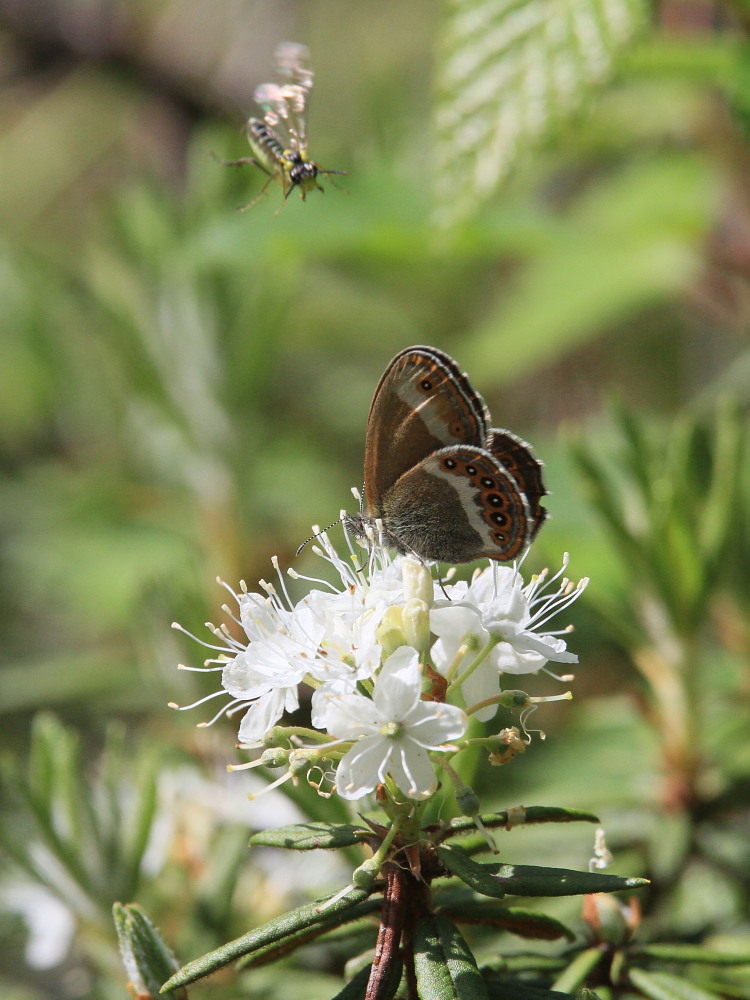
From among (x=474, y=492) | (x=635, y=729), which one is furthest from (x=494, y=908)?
(x=635, y=729)

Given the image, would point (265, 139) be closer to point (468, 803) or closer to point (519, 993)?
point (468, 803)

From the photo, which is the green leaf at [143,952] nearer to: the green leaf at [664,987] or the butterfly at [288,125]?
the green leaf at [664,987]

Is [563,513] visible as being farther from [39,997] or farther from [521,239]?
[39,997]

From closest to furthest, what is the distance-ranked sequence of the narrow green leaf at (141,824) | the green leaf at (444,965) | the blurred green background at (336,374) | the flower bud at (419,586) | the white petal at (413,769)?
the green leaf at (444,965)
the white petal at (413,769)
the flower bud at (419,586)
the narrow green leaf at (141,824)
the blurred green background at (336,374)

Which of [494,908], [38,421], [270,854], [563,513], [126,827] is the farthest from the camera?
[38,421]

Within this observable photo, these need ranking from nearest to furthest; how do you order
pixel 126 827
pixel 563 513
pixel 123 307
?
pixel 126 827, pixel 563 513, pixel 123 307

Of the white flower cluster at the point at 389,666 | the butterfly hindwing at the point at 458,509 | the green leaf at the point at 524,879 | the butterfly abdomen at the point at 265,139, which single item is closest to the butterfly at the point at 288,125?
the butterfly abdomen at the point at 265,139

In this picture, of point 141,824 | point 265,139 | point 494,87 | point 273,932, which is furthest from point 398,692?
point 494,87
